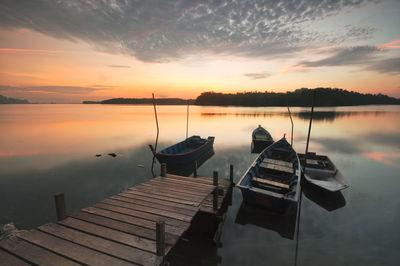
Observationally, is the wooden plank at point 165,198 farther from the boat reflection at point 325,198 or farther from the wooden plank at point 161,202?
the boat reflection at point 325,198

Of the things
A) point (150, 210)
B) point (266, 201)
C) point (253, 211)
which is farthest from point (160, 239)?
point (253, 211)

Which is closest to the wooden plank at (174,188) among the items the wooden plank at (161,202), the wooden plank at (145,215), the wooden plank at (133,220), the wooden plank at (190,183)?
the wooden plank at (190,183)

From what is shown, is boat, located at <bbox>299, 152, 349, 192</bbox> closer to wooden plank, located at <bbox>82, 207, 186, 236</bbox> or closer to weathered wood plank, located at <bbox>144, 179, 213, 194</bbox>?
weathered wood plank, located at <bbox>144, 179, 213, 194</bbox>

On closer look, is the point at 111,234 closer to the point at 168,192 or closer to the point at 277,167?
the point at 168,192

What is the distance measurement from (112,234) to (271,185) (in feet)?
32.6

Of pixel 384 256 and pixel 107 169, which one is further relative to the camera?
pixel 107 169

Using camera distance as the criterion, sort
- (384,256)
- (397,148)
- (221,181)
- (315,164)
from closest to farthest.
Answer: (384,256) → (221,181) → (315,164) → (397,148)

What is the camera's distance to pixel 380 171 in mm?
20344

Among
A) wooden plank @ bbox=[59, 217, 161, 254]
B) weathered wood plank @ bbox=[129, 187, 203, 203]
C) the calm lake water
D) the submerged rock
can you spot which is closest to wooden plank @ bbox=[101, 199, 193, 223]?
weathered wood plank @ bbox=[129, 187, 203, 203]

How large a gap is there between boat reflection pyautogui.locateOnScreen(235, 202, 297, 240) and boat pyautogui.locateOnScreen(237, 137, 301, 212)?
36.3 inches

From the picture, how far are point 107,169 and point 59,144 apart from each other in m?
18.6

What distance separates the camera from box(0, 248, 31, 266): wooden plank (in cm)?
456

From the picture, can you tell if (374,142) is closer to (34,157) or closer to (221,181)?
(221,181)

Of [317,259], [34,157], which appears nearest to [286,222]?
[317,259]
